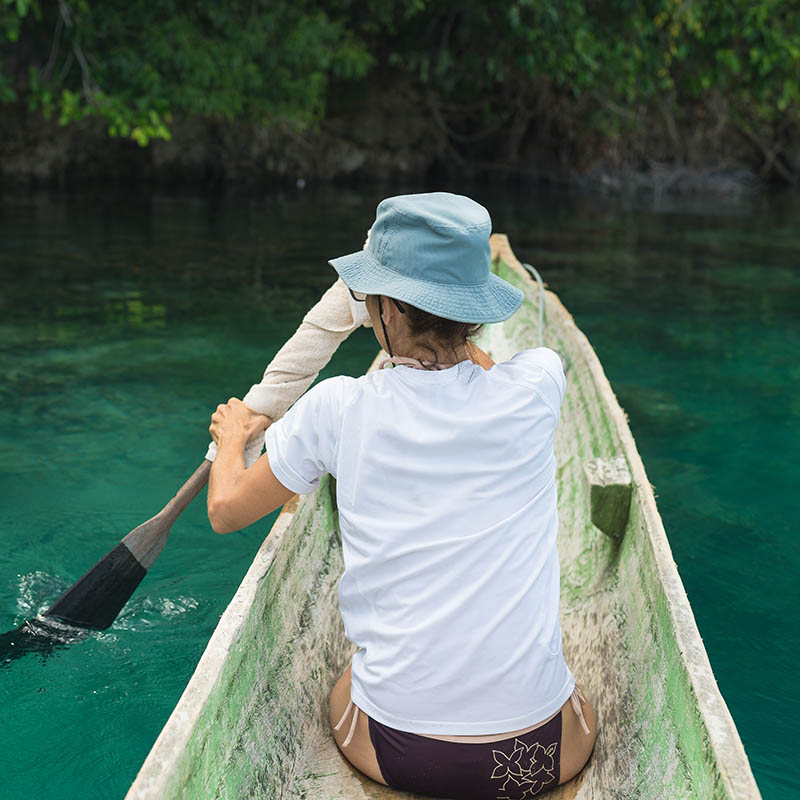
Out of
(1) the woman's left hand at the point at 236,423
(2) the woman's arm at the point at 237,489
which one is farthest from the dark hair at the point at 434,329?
(1) the woman's left hand at the point at 236,423

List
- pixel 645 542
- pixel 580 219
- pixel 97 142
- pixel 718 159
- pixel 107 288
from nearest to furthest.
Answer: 1. pixel 645 542
2. pixel 107 288
3. pixel 580 219
4. pixel 97 142
5. pixel 718 159

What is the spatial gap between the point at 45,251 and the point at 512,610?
9.63m

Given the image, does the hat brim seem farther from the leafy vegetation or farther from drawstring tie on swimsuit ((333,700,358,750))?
the leafy vegetation

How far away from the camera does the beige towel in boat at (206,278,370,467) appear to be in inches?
102

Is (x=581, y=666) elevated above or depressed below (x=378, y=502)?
below

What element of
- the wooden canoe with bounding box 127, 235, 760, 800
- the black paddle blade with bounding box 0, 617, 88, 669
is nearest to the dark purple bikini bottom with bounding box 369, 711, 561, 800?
the wooden canoe with bounding box 127, 235, 760, 800

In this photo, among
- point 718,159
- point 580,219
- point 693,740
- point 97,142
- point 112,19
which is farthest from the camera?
point 718,159

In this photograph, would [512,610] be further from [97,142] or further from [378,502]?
[97,142]

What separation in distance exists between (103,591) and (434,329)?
173cm

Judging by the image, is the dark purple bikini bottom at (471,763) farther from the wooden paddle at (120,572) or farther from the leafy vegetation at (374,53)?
the leafy vegetation at (374,53)

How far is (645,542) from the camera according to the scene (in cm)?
233

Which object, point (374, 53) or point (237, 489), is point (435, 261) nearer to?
point (237, 489)

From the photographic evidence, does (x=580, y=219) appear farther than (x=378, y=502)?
Yes

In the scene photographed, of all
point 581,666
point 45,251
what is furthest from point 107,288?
point 581,666
